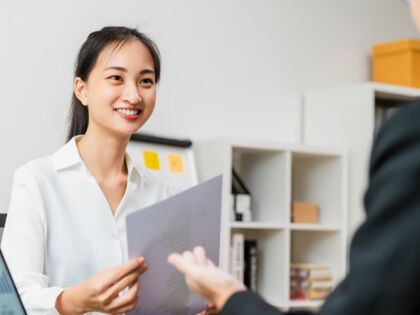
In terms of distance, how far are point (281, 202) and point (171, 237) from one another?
85.0 inches

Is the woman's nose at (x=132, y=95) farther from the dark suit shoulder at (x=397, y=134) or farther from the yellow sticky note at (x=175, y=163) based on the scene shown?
the yellow sticky note at (x=175, y=163)

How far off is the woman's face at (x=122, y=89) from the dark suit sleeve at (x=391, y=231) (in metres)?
1.12

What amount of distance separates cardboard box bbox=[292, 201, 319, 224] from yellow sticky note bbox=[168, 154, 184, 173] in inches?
25.9

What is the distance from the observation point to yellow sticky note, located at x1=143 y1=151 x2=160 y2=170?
3.13m

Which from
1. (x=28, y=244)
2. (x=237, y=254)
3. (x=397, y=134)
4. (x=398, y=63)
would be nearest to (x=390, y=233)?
(x=397, y=134)

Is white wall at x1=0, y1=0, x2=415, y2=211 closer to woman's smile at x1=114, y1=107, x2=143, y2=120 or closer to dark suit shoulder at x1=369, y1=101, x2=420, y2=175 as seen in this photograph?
woman's smile at x1=114, y1=107, x2=143, y2=120

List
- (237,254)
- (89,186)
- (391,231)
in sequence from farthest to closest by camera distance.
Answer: (237,254), (89,186), (391,231)

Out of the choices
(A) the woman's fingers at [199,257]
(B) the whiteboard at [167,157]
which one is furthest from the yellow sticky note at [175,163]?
→ (A) the woman's fingers at [199,257]

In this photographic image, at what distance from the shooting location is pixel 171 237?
135 cm

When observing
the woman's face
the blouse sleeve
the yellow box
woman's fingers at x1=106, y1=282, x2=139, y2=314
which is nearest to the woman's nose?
the woman's face

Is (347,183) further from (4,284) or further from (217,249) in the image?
(4,284)

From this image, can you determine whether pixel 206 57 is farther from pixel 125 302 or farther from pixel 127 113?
pixel 125 302

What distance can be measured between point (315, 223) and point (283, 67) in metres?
0.80

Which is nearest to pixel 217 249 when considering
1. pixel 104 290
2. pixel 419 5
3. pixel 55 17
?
pixel 104 290
